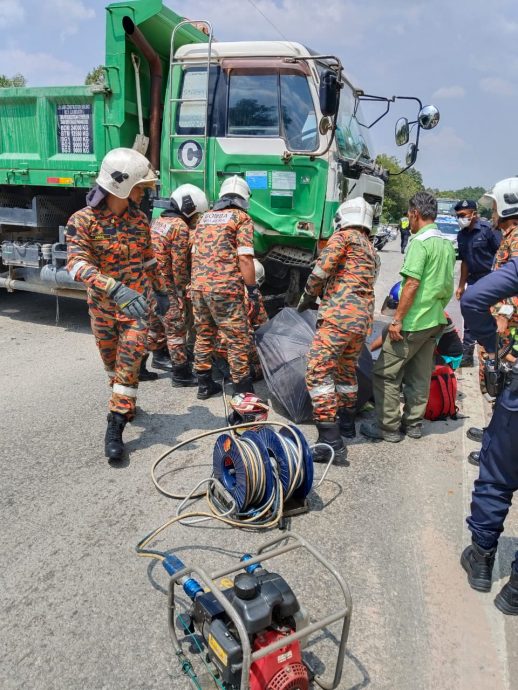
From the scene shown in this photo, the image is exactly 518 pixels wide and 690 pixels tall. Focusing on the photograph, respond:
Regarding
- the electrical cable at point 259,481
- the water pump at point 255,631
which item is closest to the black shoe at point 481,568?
the electrical cable at point 259,481

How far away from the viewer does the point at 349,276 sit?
369 centimetres

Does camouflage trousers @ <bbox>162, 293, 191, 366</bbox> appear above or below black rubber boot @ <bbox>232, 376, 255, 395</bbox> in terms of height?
above

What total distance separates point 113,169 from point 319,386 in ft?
6.44

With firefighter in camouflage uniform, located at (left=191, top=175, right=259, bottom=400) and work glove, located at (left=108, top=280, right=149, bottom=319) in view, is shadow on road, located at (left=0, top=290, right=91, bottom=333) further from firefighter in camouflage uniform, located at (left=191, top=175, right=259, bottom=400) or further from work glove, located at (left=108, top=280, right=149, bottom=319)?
work glove, located at (left=108, top=280, right=149, bottom=319)

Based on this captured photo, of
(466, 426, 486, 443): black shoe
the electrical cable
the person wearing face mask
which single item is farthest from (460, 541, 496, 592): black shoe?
the person wearing face mask

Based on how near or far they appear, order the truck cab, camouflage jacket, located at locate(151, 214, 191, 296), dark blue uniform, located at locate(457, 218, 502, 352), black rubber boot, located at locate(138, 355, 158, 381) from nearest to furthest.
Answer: camouflage jacket, located at locate(151, 214, 191, 296) → black rubber boot, located at locate(138, 355, 158, 381) → the truck cab → dark blue uniform, located at locate(457, 218, 502, 352)

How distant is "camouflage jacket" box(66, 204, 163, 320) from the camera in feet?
10.9

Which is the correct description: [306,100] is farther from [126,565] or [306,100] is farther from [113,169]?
[126,565]

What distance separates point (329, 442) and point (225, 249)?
1714mm

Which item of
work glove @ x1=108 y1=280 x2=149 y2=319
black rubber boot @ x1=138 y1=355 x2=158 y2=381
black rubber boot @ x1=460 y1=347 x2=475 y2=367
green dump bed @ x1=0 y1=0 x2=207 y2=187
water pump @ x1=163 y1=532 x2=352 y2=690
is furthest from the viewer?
black rubber boot @ x1=460 y1=347 x2=475 y2=367

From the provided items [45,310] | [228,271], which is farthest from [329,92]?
[45,310]

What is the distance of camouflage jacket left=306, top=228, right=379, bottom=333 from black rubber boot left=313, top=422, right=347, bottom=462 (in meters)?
0.69

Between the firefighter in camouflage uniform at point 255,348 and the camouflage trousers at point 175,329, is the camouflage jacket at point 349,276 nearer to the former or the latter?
the firefighter in camouflage uniform at point 255,348

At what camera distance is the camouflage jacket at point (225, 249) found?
4.16m
